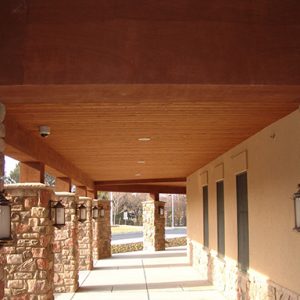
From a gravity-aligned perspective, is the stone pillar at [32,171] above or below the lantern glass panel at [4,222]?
above

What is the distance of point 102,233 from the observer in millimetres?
20641

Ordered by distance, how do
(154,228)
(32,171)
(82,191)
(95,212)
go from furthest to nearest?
(154,228) → (95,212) → (82,191) → (32,171)

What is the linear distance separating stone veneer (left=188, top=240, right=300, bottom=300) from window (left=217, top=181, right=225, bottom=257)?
0.80ft

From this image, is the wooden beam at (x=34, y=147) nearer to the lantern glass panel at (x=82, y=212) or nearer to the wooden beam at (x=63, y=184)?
the wooden beam at (x=63, y=184)

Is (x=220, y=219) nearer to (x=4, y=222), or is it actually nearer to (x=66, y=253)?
(x=66, y=253)

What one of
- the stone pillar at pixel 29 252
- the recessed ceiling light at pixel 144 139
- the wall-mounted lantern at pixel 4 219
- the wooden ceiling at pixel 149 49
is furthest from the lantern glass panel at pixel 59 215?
the wooden ceiling at pixel 149 49

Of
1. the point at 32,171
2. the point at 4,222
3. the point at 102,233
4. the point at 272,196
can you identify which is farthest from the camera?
the point at 102,233

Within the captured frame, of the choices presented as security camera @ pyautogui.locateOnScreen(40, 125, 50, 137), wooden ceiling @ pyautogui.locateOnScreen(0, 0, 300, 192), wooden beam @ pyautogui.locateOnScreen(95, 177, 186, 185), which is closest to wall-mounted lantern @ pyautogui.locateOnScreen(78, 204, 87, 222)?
wooden beam @ pyautogui.locateOnScreen(95, 177, 186, 185)

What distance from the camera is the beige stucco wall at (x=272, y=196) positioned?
641 cm

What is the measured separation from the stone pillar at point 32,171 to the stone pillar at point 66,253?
4.11m

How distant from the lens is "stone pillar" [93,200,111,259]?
19.7m

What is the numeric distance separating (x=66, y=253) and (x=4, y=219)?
7897mm

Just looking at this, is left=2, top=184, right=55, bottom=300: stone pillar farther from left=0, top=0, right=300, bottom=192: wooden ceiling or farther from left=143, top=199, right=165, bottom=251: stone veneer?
left=143, top=199, right=165, bottom=251: stone veneer

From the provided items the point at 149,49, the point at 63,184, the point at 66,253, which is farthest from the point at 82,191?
the point at 149,49
